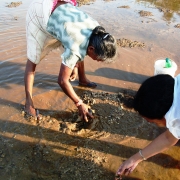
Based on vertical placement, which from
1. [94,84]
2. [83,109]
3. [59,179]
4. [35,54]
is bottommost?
[59,179]

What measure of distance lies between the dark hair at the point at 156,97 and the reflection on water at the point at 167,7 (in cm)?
482

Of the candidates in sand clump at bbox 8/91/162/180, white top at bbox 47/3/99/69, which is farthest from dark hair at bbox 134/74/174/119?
sand clump at bbox 8/91/162/180

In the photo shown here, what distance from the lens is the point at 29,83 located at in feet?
8.66

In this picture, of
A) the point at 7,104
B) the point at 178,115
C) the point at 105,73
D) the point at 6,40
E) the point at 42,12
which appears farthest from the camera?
the point at 6,40

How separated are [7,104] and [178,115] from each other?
223 centimetres

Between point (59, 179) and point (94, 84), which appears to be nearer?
point (59, 179)

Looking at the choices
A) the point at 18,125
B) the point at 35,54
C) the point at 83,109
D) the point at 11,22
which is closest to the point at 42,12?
the point at 35,54

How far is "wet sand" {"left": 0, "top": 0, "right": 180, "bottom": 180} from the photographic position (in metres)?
2.09

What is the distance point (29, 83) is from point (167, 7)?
212 inches

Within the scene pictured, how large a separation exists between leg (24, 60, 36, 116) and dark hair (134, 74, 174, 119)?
1.63 m

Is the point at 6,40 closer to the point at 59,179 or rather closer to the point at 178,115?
the point at 59,179

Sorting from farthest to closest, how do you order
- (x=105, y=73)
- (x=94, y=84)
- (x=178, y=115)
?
(x=105, y=73) < (x=94, y=84) < (x=178, y=115)

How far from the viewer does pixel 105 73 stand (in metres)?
3.51

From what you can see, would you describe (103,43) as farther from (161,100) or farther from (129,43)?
(129,43)
